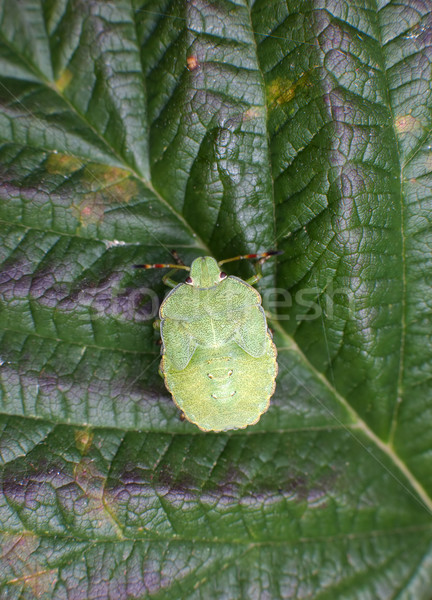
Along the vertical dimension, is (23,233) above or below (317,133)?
below

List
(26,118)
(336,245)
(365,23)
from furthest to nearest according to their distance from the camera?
(26,118) < (336,245) < (365,23)

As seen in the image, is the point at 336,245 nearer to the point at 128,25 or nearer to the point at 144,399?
the point at 144,399

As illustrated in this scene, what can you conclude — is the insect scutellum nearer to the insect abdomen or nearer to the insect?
the insect

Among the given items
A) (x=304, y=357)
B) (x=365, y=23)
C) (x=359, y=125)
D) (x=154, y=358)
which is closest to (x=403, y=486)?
(x=304, y=357)

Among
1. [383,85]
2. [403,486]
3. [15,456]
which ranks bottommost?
[403,486]

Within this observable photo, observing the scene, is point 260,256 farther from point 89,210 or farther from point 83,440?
point 83,440

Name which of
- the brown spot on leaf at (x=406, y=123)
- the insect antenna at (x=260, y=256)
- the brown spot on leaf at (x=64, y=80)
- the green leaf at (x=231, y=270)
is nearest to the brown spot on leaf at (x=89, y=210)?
the green leaf at (x=231, y=270)
